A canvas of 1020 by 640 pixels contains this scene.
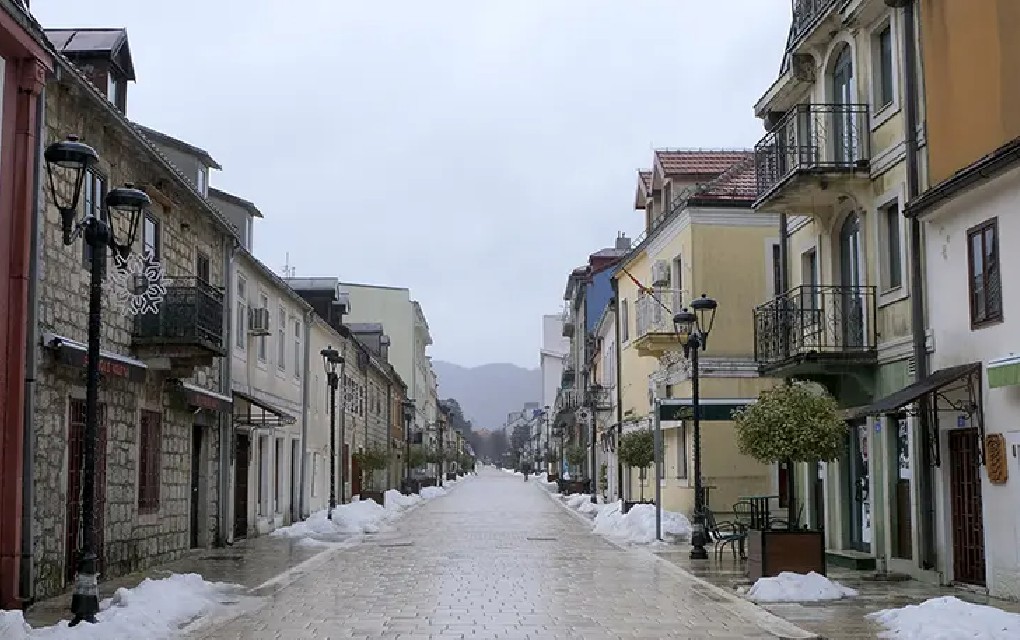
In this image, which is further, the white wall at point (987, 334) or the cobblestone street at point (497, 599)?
the white wall at point (987, 334)

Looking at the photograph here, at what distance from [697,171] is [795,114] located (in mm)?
13390

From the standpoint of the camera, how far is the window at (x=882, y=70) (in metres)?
17.9

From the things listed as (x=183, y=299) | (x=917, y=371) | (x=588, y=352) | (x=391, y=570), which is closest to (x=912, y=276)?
(x=917, y=371)

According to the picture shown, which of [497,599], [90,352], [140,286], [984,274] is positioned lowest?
[497,599]

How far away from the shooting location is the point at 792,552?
15617mm

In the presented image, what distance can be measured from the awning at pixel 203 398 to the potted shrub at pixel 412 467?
107 feet

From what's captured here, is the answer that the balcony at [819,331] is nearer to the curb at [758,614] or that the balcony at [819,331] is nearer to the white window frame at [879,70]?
the white window frame at [879,70]

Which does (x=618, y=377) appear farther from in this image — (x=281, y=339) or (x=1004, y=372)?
(x=1004, y=372)

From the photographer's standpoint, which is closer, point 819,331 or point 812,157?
point 819,331

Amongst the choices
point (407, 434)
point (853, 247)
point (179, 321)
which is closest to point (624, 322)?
point (853, 247)

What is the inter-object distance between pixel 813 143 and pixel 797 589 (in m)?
8.07

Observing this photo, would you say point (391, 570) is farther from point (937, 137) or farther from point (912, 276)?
point (937, 137)

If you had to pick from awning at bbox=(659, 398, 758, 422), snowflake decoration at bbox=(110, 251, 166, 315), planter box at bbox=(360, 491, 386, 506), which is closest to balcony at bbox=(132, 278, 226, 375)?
snowflake decoration at bbox=(110, 251, 166, 315)

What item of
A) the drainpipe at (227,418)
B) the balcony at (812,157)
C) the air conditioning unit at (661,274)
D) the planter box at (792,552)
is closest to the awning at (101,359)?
the drainpipe at (227,418)
